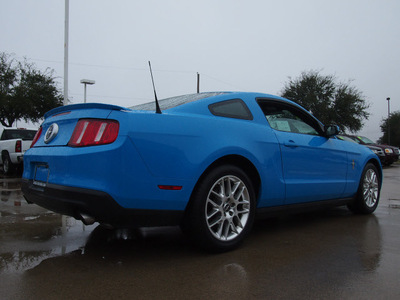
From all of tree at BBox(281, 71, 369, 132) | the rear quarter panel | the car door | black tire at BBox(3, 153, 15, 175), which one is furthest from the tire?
tree at BBox(281, 71, 369, 132)

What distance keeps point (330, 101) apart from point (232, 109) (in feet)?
101

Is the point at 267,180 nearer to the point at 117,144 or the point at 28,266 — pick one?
the point at 117,144

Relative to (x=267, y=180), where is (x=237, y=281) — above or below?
below

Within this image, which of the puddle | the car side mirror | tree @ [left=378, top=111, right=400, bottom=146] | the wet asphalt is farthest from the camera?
tree @ [left=378, top=111, right=400, bottom=146]

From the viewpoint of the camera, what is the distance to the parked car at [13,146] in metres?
10.6

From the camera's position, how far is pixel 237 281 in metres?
2.45

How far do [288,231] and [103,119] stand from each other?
8.13 ft

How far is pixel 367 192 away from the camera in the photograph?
493 centimetres

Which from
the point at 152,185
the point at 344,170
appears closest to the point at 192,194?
the point at 152,185

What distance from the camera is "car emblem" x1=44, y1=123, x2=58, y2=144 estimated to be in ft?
9.91

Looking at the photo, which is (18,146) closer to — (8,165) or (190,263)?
(8,165)

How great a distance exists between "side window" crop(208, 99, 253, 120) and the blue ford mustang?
0.01m

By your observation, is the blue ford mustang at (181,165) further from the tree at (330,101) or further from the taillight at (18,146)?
the tree at (330,101)

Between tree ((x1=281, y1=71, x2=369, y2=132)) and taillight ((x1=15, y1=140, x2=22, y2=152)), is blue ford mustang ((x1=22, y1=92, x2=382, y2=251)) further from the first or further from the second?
tree ((x1=281, y1=71, x2=369, y2=132))
